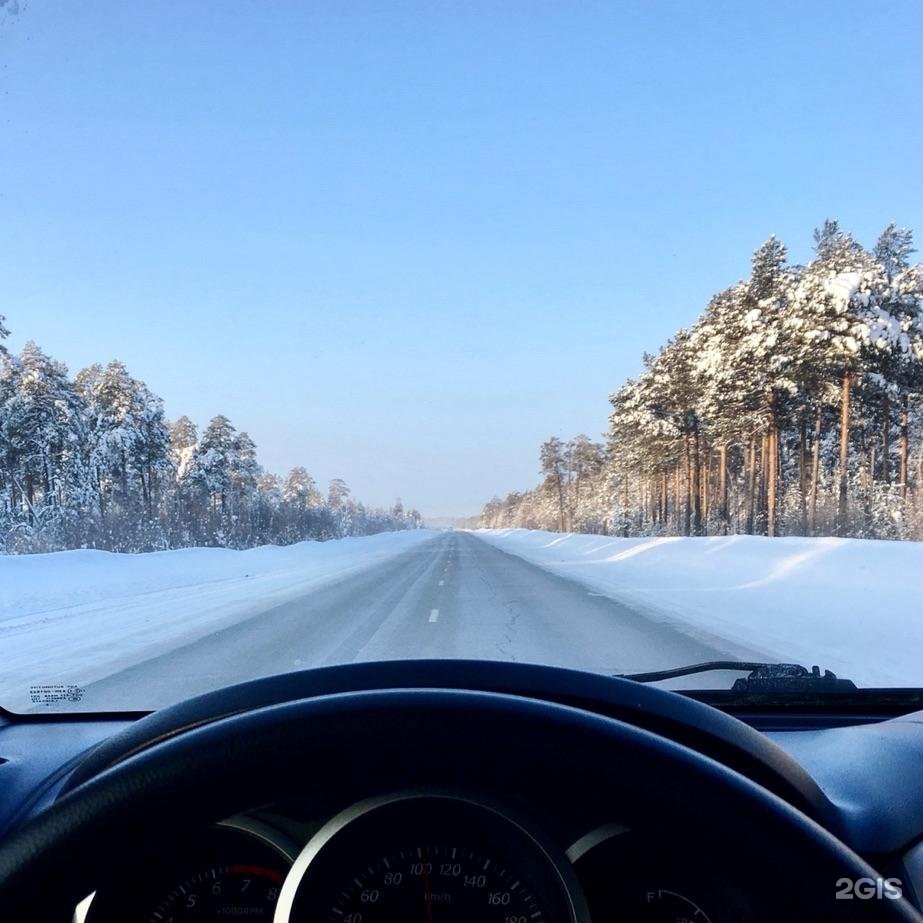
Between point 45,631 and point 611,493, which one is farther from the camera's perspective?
point 611,493

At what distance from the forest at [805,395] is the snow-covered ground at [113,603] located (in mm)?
17835

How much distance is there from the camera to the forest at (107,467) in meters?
14.9

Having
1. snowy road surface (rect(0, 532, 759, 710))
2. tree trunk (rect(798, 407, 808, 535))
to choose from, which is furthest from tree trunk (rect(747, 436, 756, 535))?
snowy road surface (rect(0, 532, 759, 710))

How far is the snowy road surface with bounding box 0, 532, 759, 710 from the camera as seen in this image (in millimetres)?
8164

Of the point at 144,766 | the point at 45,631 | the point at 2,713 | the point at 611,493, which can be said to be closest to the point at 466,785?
the point at 144,766

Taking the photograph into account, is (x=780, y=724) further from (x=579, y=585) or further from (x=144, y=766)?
(x=579, y=585)

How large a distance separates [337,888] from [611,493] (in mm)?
103680

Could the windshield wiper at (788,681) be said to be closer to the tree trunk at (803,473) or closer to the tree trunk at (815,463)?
the tree trunk at (815,463)

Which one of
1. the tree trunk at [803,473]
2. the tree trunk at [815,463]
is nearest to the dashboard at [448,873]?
the tree trunk at [815,463]

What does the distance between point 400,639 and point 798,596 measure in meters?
7.89

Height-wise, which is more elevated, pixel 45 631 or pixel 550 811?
pixel 550 811

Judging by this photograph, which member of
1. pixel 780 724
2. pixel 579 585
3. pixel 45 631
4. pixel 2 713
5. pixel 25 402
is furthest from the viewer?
pixel 579 585

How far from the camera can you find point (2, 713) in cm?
374

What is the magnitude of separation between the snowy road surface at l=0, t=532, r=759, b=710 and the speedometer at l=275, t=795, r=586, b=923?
13.3 ft
